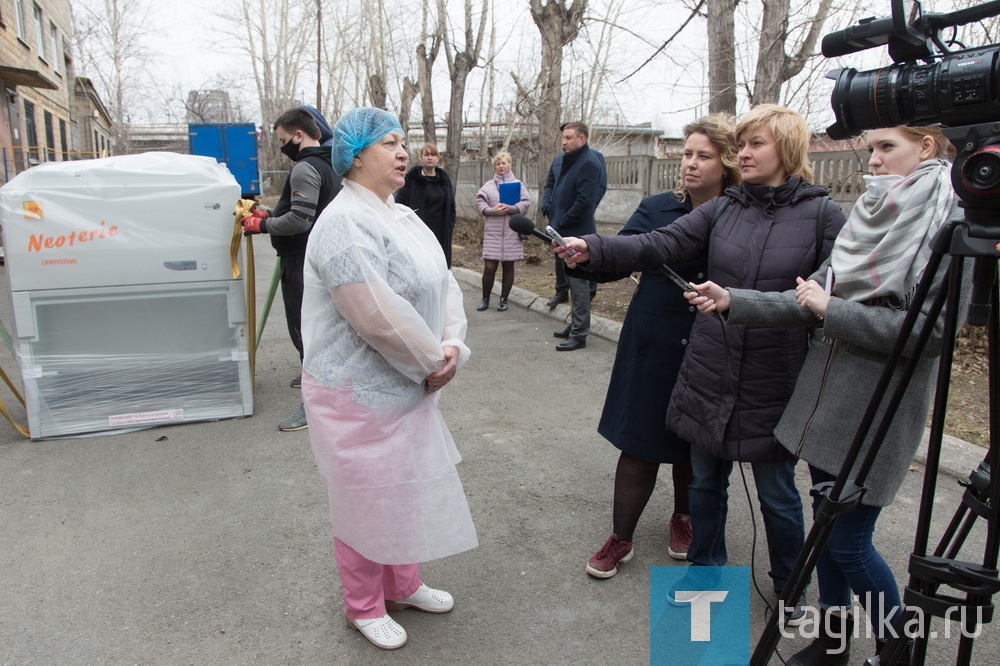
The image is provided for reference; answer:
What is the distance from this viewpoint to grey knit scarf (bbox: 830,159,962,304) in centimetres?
192

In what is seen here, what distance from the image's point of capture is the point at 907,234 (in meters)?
1.92

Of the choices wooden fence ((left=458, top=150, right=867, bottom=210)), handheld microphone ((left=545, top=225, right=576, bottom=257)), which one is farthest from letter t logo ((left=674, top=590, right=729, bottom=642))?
wooden fence ((left=458, top=150, right=867, bottom=210))

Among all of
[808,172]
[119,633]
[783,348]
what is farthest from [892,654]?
[119,633]

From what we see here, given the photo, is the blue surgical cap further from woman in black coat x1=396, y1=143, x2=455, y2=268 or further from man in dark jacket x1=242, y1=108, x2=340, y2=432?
woman in black coat x1=396, y1=143, x2=455, y2=268

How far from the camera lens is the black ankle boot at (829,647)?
2373 mm

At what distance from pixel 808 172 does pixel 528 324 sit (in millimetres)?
5072

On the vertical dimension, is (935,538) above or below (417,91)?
below

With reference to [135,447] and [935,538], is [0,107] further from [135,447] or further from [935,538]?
[935,538]

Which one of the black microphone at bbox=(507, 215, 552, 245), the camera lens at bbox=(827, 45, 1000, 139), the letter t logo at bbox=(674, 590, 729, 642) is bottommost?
the letter t logo at bbox=(674, 590, 729, 642)

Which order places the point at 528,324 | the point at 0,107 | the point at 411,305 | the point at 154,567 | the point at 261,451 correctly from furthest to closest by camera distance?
1. the point at 0,107
2. the point at 528,324
3. the point at 261,451
4. the point at 154,567
5. the point at 411,305

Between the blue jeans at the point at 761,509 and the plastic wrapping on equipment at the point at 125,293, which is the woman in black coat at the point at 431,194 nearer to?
the plastic wrapping on equipment at the point at 125,293

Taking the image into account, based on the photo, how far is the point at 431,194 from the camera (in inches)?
284

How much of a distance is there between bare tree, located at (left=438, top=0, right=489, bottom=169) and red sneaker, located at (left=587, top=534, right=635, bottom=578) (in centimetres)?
1267

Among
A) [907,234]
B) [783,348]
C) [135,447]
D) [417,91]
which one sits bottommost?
[135,447]
